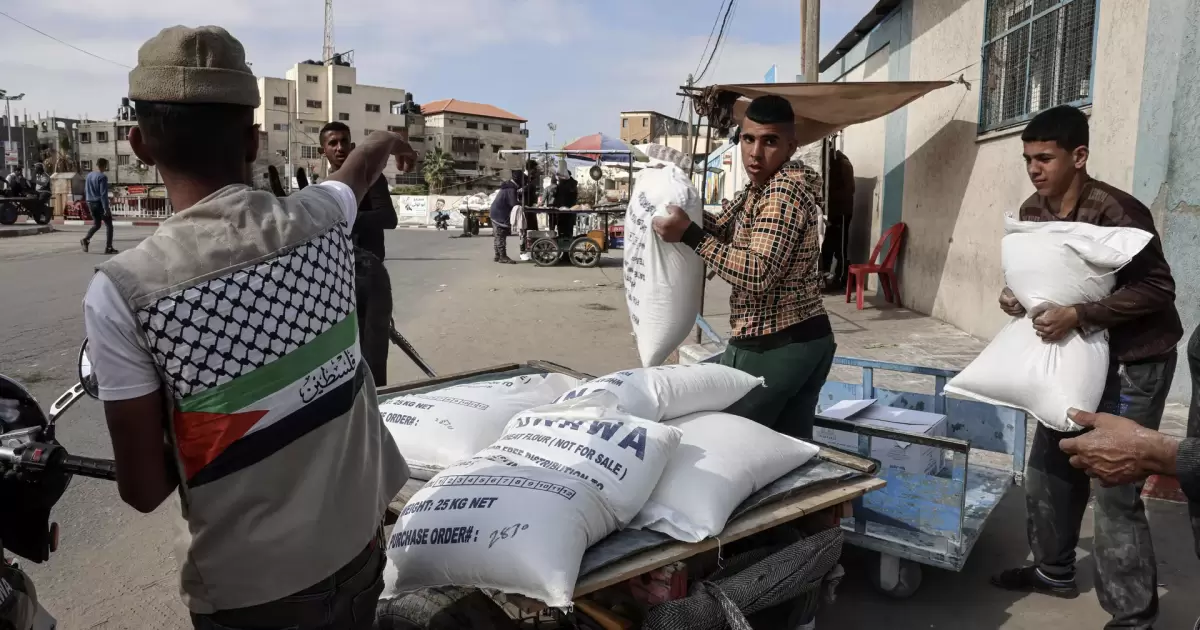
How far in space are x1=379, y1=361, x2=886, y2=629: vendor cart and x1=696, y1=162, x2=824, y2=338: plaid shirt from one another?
0.52 m

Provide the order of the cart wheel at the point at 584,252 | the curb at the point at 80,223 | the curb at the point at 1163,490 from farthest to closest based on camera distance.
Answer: the curb at the point at 80,223 → the cart wheel at the point at 584,252 → the curb at the point at 1163,490

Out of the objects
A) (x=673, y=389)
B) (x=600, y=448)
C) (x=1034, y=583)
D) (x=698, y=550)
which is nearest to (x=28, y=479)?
(x=600, y=448)

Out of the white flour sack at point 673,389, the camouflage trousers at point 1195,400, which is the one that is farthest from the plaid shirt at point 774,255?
the camouflage trousers at point 1195,400

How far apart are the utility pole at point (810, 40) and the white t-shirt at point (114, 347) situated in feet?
28.0

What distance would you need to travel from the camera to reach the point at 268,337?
4.10 feet

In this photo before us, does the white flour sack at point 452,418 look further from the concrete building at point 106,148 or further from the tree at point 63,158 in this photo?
the concrete building at point 106,148

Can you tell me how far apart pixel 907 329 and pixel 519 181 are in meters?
9.42

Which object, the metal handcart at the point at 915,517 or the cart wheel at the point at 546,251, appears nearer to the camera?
the metal handcart at the point at 915,517

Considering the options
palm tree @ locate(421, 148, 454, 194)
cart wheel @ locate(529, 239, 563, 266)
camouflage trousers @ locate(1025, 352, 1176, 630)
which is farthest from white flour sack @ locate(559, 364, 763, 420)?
palm tree @ locate(421, 148, 454, 194)

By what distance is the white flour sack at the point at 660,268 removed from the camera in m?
3.08

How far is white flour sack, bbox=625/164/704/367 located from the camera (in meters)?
3.08

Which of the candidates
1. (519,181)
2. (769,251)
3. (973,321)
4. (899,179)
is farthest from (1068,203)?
(519,181)

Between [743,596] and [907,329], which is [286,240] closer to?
[743,596]

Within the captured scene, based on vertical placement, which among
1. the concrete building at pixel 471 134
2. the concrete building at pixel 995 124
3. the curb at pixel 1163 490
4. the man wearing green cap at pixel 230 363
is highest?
the concrete building at pixel 471 134
